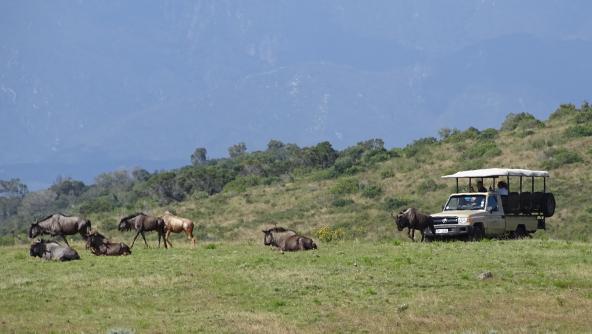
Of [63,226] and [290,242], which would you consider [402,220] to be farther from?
[63,226]

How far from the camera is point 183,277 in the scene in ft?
92.5

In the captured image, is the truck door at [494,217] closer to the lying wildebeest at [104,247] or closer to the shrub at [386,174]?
the lying wildebeest at [104,247]

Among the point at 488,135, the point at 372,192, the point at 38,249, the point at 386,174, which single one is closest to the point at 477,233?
the point at 38,249

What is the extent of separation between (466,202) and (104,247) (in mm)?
12632

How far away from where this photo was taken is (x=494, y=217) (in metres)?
37.5

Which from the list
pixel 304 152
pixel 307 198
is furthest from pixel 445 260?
pixel 304 152

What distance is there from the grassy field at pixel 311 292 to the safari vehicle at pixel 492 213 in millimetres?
3242

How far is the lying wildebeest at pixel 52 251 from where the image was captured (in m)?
32.8

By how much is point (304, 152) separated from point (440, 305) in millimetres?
79418

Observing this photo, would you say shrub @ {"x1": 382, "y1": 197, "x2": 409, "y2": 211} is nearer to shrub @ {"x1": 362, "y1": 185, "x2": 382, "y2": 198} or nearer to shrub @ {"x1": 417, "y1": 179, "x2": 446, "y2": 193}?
shrub @ {"x1": 417, "y1": 179, "x2": 446, "y2": 193}

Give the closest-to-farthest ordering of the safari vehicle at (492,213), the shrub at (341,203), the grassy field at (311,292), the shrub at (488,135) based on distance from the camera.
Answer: the grassy field at (311,292) → the safari vehicle at (492,213) → the shrub at (341,203) → the shrub at (488,135)

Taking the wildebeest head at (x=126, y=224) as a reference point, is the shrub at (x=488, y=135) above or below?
above

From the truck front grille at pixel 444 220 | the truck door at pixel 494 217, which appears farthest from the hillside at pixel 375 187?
the truck door at pixel 494 217

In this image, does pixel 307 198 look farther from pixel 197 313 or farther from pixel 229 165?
pixel 197 313
